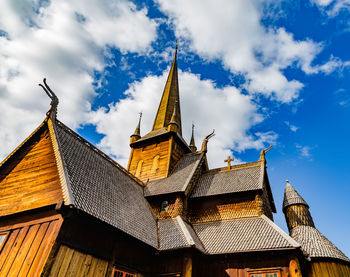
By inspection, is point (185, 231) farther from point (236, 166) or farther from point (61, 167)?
point (236, 166)

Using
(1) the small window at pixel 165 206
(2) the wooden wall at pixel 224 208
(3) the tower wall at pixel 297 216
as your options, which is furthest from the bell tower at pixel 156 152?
(3) the tower wall at pixel 297 216

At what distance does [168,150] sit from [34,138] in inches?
392

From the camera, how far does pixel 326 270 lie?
11.7 metres

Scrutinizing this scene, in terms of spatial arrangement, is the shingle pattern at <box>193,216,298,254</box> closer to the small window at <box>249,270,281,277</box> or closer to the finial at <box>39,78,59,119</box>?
the small window at <box>249,270,281,277</box>

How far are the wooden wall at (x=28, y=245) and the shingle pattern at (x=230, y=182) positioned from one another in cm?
917

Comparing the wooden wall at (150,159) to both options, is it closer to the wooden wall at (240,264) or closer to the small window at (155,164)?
the small window at (155,164)

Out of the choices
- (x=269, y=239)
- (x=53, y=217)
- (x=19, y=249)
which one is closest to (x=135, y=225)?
(x=53, y=217)

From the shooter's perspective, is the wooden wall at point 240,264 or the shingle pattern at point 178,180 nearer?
the wooden wall at point 240,264

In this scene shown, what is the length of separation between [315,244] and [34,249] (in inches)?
527

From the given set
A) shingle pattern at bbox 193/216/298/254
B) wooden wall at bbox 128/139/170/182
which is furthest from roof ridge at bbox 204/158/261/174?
shingle pattern at bbox 193/216/298/254

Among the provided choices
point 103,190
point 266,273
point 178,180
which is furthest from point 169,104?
point 266,273

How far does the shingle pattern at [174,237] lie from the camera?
1110 centimetres

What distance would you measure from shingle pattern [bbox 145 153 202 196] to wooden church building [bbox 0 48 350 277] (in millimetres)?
108

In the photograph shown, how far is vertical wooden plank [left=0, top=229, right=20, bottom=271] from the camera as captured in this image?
854cm
